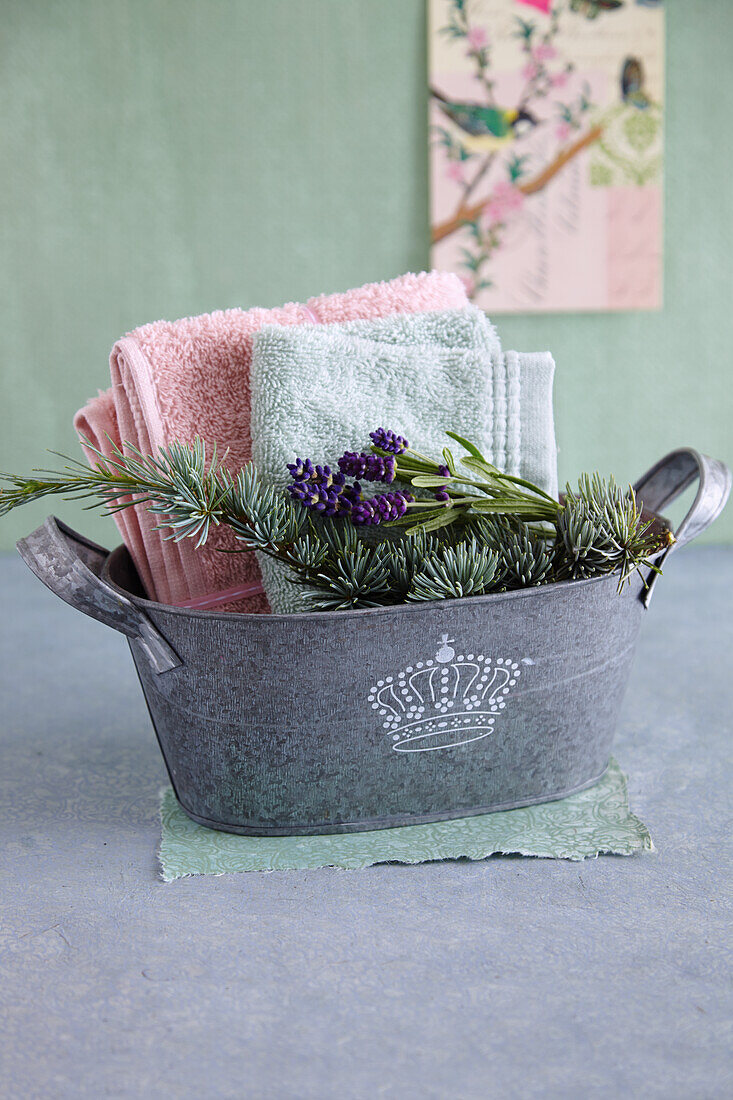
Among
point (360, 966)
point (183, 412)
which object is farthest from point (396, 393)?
point (360, 966)

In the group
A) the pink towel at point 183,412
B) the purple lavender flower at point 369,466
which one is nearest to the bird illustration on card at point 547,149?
the pink towel at point 183,412

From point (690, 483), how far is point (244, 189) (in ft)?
4.25

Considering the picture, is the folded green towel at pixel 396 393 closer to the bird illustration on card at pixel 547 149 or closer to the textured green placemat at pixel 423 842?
the textured green placemat at pixel 423 842

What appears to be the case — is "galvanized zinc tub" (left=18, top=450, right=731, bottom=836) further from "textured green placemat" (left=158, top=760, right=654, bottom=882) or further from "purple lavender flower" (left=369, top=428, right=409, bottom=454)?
"purple lavender flower" (left=369, top=428, right=409, bottom=454)

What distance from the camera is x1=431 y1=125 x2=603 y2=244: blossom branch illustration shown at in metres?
1.81

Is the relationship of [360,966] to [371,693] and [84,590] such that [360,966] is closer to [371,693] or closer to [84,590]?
[371,693]

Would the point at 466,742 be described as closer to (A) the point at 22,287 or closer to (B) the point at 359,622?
(B) the point at 359,622

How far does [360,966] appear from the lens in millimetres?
650

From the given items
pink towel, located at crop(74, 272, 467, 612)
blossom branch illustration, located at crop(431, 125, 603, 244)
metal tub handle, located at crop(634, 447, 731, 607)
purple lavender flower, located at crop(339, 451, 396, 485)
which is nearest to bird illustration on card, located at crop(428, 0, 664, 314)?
blossom branch illustration, located at crop(431, 125, 603, 244)

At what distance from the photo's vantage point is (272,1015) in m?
0.60

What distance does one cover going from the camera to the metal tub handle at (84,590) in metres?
0.71

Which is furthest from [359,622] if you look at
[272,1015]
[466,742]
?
[272,1015]

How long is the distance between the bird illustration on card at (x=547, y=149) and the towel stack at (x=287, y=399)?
3.63 ft

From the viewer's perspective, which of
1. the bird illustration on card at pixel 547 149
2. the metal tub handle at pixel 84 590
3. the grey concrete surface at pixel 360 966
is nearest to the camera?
the grey concrete surface at pixel 360 966
